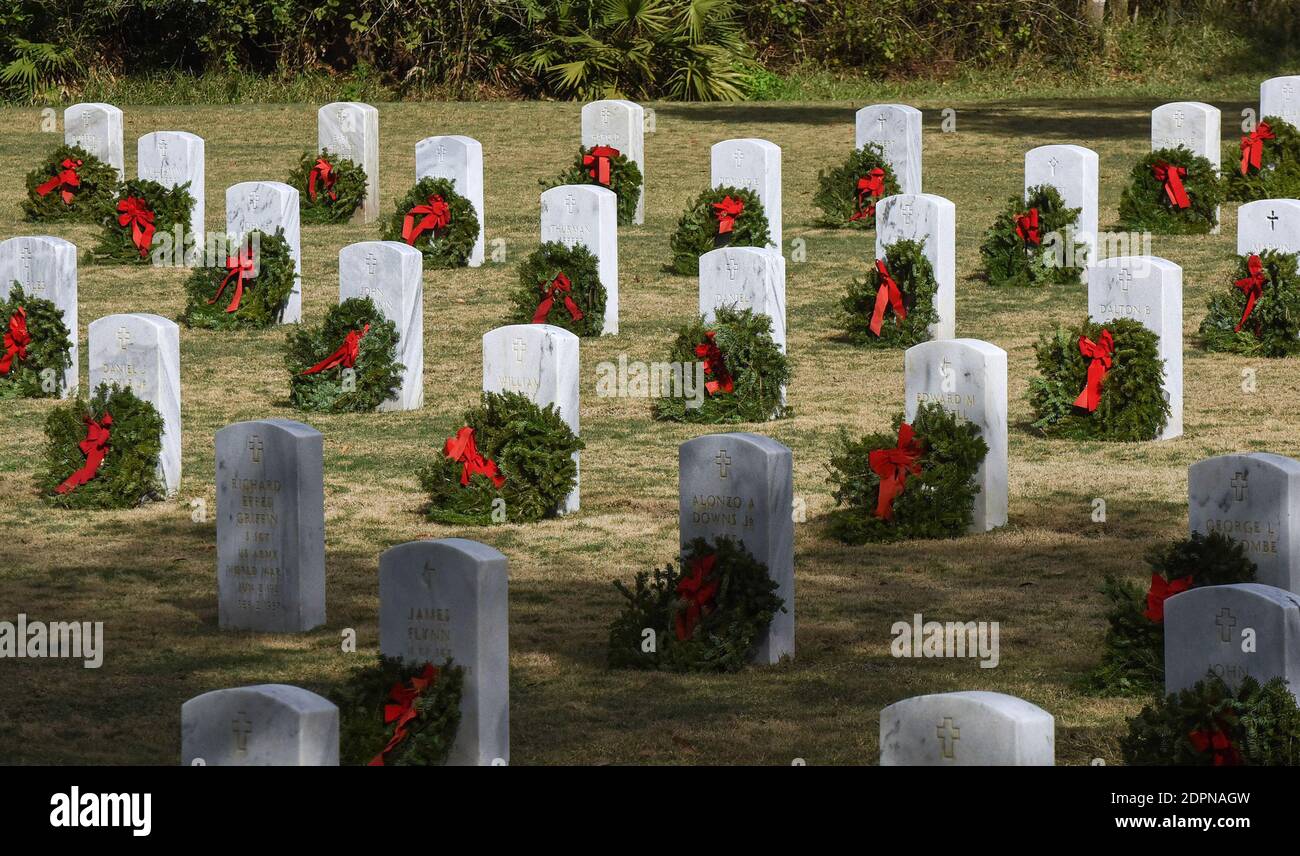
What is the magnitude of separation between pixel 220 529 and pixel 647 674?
7.67 feet

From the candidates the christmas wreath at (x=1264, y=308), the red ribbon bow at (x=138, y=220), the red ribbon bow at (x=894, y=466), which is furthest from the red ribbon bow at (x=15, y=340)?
the christmas wreath at (x=1264, y=308)

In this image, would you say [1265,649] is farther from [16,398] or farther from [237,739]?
[16,398]

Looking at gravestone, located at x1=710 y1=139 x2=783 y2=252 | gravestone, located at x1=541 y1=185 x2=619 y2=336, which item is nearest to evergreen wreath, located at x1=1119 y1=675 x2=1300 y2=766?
gravestone, located at x1=541 y1=185 x2=619 y2=336

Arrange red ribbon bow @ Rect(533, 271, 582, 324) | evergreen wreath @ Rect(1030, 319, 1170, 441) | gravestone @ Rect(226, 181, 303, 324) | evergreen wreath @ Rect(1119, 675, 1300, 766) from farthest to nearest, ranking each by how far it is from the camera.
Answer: gravestone @ Rect(226, 181, 303, 324)
red ribbon bow @ Rect(533, 271, 582, 324)
evergreen wreath @ Rect(1030, 319, 1170, 441)
evergreen wreath @ Rect(1119, 675, 1300, 766)

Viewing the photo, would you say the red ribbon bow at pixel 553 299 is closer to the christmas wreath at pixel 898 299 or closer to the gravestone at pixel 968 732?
the christmas wreath at pixel 898 299

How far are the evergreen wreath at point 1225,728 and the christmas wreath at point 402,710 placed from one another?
243 centimetres

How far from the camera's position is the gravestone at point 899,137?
771 inches

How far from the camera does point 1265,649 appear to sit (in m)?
6.34

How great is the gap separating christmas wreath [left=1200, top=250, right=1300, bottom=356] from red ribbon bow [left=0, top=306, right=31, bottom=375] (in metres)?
9.24

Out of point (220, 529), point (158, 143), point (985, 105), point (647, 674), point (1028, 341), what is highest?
point (985, 105)

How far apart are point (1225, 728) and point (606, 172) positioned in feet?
46.8

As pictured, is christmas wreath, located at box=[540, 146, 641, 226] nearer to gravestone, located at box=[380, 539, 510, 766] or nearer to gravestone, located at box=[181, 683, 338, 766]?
gravestone, located at box=[380, 539, 510, 766]

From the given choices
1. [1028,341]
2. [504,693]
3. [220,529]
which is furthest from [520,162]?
[504,693]

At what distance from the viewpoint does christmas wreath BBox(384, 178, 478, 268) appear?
18000 millimetres
